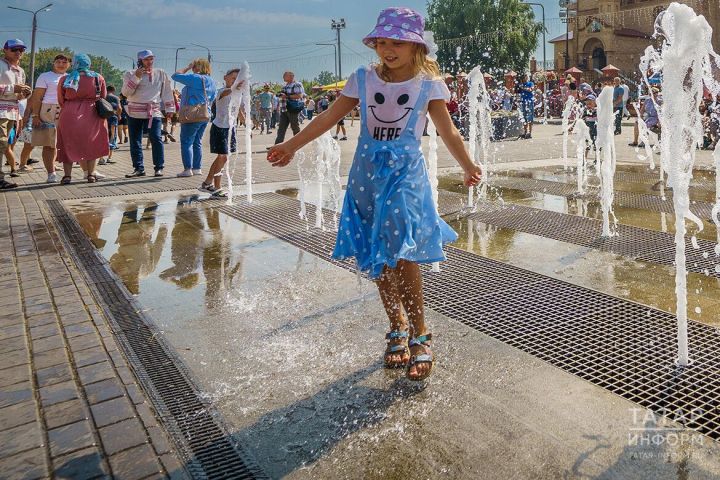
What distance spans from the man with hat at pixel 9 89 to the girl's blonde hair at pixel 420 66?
741 cm

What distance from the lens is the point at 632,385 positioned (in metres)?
2.69

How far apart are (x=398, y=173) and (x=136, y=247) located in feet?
10.3

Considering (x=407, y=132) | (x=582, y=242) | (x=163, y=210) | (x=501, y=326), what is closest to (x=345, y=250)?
(x=407, y=132)

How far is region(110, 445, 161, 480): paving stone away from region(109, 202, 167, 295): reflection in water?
2.02m

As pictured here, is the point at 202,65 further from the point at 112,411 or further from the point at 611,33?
the point at 611,33

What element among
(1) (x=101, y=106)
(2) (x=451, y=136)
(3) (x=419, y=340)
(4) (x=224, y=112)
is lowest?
(3) (x=419, y=340)

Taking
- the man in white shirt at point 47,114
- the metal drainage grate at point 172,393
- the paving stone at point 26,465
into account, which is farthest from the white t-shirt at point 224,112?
the paving stone at point 26,465

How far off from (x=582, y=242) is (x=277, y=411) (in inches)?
133

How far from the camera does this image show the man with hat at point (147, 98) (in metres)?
9.23

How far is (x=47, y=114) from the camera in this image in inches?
370

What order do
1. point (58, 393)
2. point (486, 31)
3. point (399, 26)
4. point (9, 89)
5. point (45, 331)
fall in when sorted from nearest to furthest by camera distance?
point (58, 393), point (399, 26), point (45, 331), point (9, 89), point (486, 31)

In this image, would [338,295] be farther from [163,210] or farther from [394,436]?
[163,210]

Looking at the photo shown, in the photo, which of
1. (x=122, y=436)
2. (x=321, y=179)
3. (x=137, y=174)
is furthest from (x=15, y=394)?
(x=137, y=174)

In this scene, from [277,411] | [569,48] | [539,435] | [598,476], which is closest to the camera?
[598,476]
